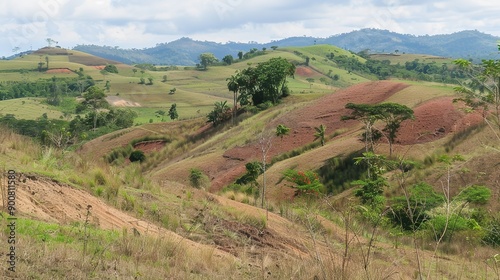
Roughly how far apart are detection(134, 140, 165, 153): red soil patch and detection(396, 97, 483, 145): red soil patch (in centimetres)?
3346

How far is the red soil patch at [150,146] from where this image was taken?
65.4m

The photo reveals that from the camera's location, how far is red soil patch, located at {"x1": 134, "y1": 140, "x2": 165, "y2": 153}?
65.4 meters

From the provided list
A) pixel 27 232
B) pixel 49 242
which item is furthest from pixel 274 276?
pixel 27 232

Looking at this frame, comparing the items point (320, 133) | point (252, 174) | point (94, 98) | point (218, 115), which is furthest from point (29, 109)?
point (252, 174)

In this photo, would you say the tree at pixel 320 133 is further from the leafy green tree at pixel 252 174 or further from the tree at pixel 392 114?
the leafy green tree at pixel 252 174

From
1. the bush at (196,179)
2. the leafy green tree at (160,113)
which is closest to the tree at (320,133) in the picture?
the bush at (196,179)

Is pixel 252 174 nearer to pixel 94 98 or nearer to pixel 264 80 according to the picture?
pixel 264 80

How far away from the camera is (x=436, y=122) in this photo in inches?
1590

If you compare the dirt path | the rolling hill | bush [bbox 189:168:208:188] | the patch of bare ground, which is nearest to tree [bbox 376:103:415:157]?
the rolling hill

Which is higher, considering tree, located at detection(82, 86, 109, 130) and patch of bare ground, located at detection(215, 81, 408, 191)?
patch of bare ground, located at detection(215, 81, 408, 191)

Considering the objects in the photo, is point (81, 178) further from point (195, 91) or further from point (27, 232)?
point (195, 91)

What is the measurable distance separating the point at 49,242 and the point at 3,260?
45.1 inches

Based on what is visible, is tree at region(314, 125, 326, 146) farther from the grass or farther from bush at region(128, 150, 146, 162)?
the grass

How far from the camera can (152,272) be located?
6.09 m
